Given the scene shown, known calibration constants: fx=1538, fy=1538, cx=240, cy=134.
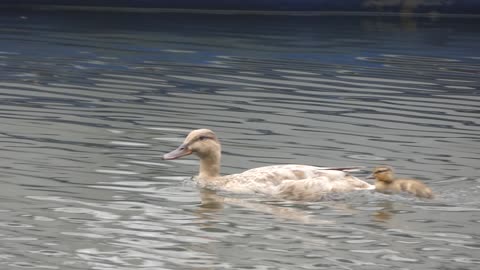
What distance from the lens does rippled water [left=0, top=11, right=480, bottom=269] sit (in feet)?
35.3

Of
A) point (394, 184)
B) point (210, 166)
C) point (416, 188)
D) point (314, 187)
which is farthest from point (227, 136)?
point (416, 188)

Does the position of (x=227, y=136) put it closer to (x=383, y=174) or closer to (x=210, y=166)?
(x=210, y=166)

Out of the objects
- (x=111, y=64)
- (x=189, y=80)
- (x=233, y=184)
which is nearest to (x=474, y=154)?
(x=233, y=184)

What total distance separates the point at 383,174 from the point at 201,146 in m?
1.74

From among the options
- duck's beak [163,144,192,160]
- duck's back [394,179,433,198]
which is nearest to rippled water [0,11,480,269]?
duck's back [394,179,433,198]

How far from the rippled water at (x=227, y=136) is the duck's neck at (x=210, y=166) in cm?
23

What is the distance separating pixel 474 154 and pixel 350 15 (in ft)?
51.0

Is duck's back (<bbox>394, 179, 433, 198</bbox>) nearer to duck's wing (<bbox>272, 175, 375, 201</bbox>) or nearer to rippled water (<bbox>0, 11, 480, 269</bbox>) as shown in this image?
rippled water (<bbox>0, 11, 480, 269</bbox>)

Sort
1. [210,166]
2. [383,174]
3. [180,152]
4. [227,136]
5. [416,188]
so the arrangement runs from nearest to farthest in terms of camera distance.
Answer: [416,188], [383,174], [210,166], [180,152], [227,136]

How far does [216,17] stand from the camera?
29.1 m

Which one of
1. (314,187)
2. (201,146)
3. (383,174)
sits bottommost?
(314,187)

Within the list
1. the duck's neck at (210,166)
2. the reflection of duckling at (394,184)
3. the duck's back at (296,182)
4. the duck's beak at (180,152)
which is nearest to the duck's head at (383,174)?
the reflection of duckling at (394,184)

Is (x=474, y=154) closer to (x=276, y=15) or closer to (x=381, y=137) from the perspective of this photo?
(x=381, y=137)

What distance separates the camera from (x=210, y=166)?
13625mm
